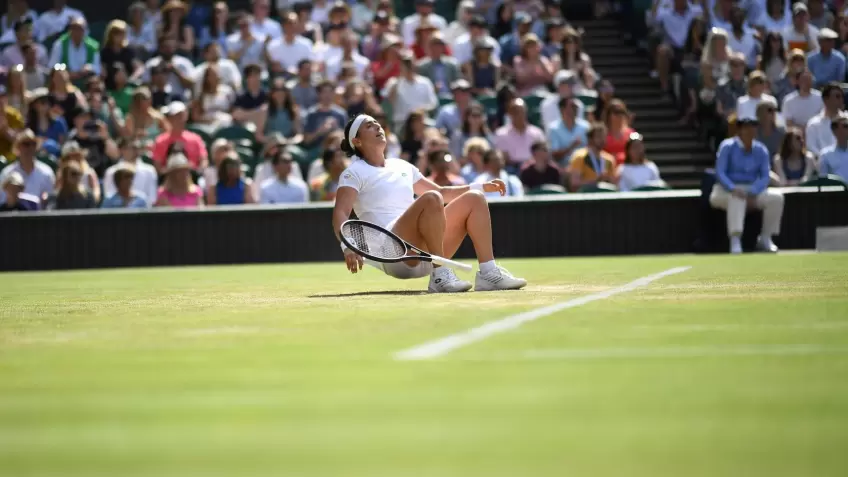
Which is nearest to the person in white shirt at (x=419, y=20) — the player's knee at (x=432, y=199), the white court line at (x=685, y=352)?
the player's knee at (x=432, y=199)

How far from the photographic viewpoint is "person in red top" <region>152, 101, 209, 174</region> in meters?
17.2

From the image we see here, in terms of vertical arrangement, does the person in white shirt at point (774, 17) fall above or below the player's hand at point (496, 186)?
above

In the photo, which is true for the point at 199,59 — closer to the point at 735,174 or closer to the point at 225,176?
the point at 225,176

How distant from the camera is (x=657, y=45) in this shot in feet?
68.3

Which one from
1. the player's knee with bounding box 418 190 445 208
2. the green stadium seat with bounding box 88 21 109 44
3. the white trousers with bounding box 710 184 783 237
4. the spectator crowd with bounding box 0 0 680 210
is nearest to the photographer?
the player's knee with bounding box 418 190 445 208

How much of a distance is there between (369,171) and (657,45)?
12608 mm

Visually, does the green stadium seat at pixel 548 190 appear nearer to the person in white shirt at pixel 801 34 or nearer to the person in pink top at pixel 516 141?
the person in pink top at pixel 516 141

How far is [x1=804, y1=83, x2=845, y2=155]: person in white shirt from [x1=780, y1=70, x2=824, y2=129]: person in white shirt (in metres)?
0.50

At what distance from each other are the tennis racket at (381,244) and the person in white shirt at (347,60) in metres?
10.6

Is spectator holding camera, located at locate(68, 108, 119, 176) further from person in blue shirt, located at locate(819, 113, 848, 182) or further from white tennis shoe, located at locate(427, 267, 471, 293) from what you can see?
white tennis shoe, located at locate(427, 267, 471, 293)

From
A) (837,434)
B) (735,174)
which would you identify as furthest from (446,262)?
(735,174)

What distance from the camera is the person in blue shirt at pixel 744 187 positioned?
51.5 feet

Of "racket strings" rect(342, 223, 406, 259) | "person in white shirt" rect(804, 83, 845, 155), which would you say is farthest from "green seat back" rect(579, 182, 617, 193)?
"racket strings" rect(342, 223, 406, 259)

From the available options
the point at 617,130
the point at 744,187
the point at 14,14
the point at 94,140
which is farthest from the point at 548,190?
the point at 14,14
